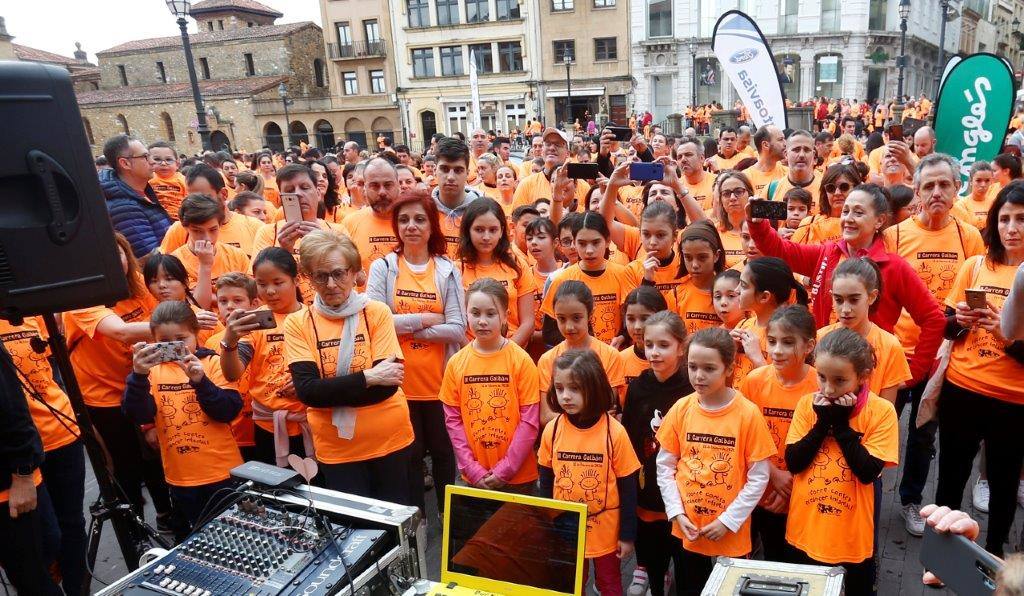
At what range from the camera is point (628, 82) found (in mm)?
36375

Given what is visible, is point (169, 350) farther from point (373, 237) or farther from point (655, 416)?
point (655, 416)

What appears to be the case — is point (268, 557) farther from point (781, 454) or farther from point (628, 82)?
point (628, 82)

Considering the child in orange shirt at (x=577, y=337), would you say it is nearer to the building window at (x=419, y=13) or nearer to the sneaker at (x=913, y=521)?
the sneaker at (x=913, y=521)

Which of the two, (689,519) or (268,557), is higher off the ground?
(268,557)

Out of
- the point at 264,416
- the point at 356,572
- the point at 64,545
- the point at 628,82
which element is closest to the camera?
the point at 356,572

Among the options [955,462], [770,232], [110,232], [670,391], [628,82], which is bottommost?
[955,462]

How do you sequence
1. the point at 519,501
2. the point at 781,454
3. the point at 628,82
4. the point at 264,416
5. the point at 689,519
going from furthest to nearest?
the point at 628,82 < the point at 264,416 < the point at 781,454 < the point at 689,519 < the point at 519,501

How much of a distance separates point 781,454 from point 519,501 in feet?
4.76

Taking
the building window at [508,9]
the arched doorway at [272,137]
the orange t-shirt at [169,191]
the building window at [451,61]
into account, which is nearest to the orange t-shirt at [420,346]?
the orange t-shirt at [169,191]

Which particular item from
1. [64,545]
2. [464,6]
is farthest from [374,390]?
[464,6]

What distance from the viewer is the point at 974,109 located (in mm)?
6066

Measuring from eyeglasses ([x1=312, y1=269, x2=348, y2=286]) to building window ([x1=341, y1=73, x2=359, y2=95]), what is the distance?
42.4 meters

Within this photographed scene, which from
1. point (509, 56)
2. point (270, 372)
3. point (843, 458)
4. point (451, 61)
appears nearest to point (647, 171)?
point (843, 458)

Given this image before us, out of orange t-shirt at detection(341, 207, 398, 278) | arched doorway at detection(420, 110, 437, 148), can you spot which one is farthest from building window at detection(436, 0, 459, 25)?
orange t-shirt at detection(341, 207, 398, 278)
